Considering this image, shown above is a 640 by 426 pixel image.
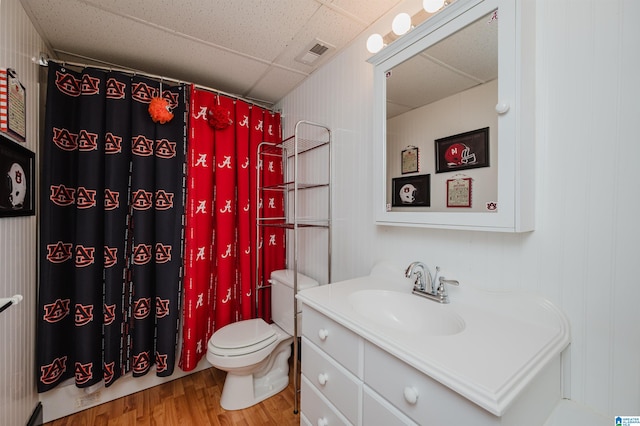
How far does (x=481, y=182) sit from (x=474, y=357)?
602mm

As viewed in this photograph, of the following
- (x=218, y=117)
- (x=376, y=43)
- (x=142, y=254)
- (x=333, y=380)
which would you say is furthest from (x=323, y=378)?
(x=218, y=117)

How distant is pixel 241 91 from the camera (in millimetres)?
2262

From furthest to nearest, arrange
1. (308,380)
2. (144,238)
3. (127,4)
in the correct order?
1. (144,238)
2. (127,4)
3. (308,380)

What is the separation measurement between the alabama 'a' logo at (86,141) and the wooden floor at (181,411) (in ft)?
5.47

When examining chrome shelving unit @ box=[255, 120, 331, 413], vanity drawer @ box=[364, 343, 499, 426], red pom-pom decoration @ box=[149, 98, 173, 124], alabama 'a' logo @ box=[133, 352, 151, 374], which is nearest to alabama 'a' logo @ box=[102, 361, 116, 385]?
alabama 'a' logo @ box=[133, 352, 151, 374]

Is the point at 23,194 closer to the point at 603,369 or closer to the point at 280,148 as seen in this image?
the point at 280,148

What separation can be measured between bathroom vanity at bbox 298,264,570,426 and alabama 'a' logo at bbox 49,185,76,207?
5.22 feet

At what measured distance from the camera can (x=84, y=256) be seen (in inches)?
62.6

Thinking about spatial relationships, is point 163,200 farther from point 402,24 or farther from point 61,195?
point 402,24

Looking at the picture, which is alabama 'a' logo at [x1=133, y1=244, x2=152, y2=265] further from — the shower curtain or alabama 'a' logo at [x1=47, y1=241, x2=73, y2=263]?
alabama 'a' logo at [x1=47, y1=241, x2=73, y2=263]

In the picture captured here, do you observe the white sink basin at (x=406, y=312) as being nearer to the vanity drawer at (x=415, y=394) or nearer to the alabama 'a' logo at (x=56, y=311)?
the vanity drawer at (x=415, y=394)

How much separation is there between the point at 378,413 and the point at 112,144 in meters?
2.07

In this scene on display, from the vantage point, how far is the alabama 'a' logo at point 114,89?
167 cm

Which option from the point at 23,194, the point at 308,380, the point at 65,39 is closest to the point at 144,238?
the point at 23,194
